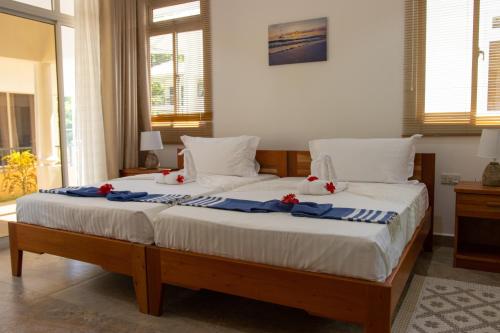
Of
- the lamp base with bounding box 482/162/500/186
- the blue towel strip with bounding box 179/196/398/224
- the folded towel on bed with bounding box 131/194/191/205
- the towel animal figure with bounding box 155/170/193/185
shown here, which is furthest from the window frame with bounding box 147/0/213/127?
the lamp base with bounding box 482/162/500/186

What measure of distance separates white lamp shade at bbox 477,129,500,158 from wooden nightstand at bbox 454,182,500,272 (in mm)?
232

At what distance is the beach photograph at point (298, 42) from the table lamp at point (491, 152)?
58.8 inches

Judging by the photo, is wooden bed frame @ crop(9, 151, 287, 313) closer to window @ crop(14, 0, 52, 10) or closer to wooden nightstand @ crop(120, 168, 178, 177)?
wooden nightstand @ crop(120, 168, 178, 177)

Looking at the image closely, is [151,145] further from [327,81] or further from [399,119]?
[399,119]

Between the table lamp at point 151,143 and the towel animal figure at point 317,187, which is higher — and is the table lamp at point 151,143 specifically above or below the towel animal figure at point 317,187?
above

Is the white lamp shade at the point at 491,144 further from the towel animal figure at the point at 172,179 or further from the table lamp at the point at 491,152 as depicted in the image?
the towel animal figure at the point at 172,179

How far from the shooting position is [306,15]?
12.1ft

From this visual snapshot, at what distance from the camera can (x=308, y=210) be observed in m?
2.02

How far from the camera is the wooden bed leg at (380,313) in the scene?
161cm

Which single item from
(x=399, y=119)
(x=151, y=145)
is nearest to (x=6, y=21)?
(x=151, y=145)

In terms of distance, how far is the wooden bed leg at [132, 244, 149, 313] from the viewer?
219cm

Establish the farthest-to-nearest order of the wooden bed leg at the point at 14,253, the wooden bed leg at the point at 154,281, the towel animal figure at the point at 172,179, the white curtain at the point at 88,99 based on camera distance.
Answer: the white curtain at the point at 88,99 < the towel animal figure at the point at 172,179 < the wooden bed leg at the point at 14,253 < the wooden bed leg at the point at 154,281

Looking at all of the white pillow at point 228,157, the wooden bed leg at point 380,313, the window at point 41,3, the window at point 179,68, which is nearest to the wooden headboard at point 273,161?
the white pillow at point 228,157

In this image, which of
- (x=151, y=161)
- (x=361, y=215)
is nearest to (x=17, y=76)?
(x=151, y=161)
